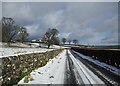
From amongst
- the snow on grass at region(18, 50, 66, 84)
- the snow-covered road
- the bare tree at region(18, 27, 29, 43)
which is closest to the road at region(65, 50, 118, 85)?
the snow-covered road

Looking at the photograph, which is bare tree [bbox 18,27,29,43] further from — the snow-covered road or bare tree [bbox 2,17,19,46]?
the snow-covered road

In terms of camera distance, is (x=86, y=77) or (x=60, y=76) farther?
(x=60, y=76)

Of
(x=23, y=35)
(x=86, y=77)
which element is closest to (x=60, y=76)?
(x=86, y=77)

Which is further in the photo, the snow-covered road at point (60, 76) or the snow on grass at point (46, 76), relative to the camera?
the snow-covered road at point (60, 76)

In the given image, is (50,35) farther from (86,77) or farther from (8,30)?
(86,77)

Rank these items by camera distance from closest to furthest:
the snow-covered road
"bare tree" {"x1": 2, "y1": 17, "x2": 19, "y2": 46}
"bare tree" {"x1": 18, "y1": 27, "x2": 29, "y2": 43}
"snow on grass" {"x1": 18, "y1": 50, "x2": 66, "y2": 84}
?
"snow on grass" {"x1": 18, "y1": 50, "x2": 66, "y2": 84}, the snow-covered road, "bare tree" {"x1": 2, "y1": 17, "x2": 19, "y2": 46}, "bare tree" {"x1": 18, "y1": 27, "x2": 29, "y2": 43}

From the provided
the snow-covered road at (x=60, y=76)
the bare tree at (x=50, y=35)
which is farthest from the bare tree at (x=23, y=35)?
the snow-covered road at (x=60, y=76)

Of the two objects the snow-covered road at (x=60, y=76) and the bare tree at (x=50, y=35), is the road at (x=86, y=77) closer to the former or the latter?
the snow-covered road at (x=60, y=76)

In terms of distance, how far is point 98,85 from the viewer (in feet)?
33.5

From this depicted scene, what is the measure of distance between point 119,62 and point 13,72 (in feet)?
41.1

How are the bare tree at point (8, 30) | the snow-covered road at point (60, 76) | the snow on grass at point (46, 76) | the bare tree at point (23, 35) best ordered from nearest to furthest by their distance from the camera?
the snow on grass at point (46, 76)
the snow-covered road at point (60, 76)
the bare tree at point (8, 30)
the bare tree at point (23, 35)

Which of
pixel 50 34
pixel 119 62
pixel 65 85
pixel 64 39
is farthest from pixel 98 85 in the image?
pixel 64 39

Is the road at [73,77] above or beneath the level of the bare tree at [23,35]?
beneath

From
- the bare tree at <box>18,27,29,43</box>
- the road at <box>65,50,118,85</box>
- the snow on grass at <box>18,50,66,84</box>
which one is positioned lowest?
the road at <box>65,50,118,85</box>
